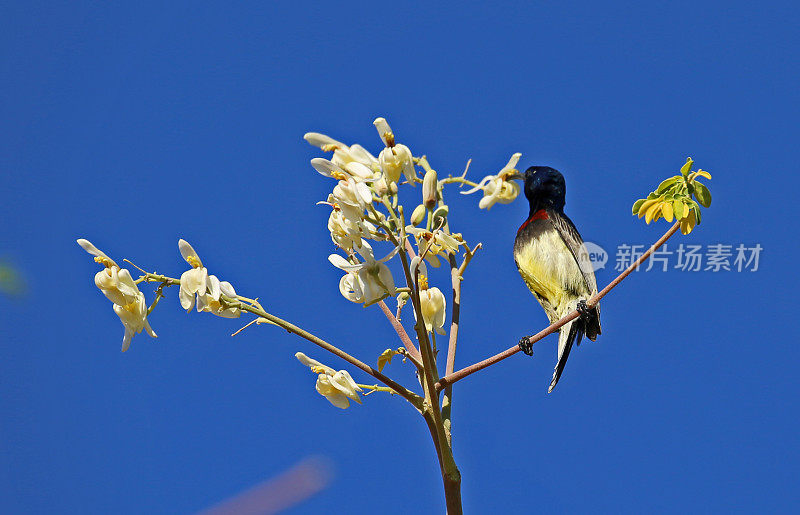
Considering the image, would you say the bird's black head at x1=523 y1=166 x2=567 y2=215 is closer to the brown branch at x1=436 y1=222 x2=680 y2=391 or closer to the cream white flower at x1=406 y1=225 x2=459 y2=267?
the cream white flower at x1=406 y1=225 x2=459 y2=267

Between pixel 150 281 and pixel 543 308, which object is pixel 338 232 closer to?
pixel 150 281

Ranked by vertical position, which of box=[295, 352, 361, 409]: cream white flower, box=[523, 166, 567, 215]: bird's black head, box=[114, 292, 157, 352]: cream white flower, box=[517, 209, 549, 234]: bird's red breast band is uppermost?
box=[523, 166, 567, 215]: bird's black head

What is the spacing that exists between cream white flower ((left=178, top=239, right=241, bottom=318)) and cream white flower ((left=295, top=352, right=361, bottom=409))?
1.00 ft

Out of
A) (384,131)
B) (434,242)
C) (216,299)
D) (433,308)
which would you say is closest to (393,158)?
(384,131)

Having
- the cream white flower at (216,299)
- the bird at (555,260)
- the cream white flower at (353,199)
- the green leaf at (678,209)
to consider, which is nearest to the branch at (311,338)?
the cream white flower at (216,299)

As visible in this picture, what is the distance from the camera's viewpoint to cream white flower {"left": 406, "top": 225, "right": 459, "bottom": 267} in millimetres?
2518

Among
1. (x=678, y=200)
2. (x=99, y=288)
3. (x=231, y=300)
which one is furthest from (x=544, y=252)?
(x=99, y=288)

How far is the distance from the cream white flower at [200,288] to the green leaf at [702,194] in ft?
4.74

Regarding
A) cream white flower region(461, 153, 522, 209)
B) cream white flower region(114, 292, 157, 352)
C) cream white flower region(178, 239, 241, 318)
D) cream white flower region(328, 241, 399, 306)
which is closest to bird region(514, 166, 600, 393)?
cream white flower region(461, 153, 522, 209)

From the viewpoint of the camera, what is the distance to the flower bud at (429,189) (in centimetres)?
252

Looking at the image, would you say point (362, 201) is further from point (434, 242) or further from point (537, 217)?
point (537, 217)

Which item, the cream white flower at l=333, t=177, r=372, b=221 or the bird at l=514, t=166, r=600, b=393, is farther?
the bird at l=514, t=166, r=600, b=393

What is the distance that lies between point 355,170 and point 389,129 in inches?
6.6

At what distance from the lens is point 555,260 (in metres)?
3.90
